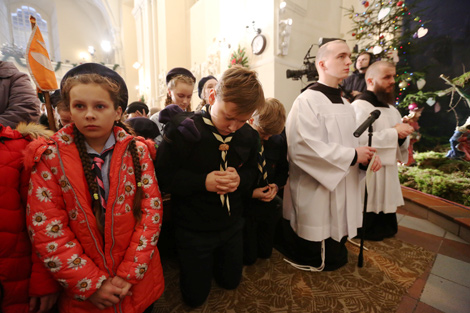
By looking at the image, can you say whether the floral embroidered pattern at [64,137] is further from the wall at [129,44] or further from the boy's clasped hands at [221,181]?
the wall at [129,44]

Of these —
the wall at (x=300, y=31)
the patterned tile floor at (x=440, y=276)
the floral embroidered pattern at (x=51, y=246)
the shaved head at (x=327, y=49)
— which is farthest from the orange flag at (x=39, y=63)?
the wall at (x=300, y=31)

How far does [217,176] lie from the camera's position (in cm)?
138

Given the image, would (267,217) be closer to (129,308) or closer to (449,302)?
(129,308)

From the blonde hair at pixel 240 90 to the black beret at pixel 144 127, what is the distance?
3.40ft

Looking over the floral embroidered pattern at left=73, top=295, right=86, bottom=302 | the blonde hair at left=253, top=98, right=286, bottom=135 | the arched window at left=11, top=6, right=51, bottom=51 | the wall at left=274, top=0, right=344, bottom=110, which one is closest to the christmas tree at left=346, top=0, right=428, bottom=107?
the wall at left=274, top=0, right=344, bottom=110

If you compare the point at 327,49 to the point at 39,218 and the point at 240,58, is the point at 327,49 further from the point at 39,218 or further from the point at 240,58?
the point at 240,58

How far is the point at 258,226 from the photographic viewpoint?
6.93 ft

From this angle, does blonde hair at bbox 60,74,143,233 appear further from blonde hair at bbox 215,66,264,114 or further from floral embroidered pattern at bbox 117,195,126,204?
blonde hair at bbox 215,66,264,114

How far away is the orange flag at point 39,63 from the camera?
5.00ft

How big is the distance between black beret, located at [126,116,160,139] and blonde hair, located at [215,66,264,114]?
1.04 m

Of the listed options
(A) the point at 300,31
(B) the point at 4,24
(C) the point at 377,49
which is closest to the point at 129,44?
(B) the point at 4,24

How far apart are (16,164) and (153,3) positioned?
12269 millimetres

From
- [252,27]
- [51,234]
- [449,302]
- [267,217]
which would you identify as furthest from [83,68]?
[252,27]

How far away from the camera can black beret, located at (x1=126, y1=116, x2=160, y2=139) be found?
2.01 meters
